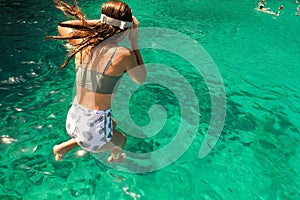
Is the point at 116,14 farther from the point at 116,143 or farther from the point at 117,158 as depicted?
the point at 117,158

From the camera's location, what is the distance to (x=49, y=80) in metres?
7.43

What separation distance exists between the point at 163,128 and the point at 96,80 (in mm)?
3198

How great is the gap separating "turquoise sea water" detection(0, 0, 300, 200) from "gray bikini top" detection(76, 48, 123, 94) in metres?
1.96

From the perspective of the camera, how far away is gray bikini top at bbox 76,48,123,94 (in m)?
3.11

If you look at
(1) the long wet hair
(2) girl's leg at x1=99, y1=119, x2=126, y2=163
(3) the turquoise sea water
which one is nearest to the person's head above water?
(1) the long wet hair

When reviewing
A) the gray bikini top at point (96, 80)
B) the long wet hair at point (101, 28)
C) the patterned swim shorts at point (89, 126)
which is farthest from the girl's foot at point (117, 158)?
the long wet hair at point (101, 28)

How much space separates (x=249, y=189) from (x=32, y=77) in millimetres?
6162

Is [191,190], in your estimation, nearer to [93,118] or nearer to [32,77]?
[93,118]

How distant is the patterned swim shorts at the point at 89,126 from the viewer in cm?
335

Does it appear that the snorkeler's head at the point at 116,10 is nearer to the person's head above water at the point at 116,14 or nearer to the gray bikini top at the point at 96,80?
the person's head above water at the point at 116,14

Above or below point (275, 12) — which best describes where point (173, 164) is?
below

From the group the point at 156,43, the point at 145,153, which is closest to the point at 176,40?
the point at 156,43

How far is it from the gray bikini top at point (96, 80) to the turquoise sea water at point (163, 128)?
1956 millimetres

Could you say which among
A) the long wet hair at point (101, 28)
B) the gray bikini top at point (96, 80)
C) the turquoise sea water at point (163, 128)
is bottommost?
the turquoise sea water at point (163, 128)
